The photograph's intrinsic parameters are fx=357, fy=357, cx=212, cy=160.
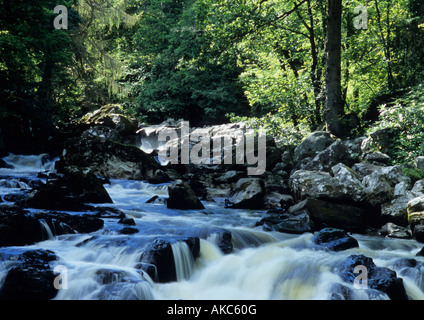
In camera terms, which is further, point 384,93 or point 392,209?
point 384,93

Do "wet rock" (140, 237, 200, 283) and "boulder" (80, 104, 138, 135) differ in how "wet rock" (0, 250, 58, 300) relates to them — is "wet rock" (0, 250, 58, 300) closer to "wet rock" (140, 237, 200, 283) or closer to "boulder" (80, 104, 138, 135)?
"wet rock" (140, 237, 200, 283)

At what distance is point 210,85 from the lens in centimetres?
2367

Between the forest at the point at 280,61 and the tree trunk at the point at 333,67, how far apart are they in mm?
30

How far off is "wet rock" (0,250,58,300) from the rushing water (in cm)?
16

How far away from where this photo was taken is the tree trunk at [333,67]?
10977 millimetres

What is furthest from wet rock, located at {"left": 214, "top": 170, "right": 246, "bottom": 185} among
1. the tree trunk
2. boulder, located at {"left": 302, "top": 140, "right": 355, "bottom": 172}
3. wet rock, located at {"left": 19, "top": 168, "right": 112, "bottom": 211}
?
wet rock, located at {"left": 19, "top": 168, "right": 112, "bottom": 211}

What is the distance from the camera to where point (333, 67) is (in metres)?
11.3

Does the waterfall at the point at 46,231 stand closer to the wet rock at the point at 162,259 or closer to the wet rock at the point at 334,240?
the wet rock at the point at 162,259

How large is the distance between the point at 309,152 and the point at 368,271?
6.61m

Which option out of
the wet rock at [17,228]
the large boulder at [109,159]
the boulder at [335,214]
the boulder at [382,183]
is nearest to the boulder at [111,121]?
the large boulder at [109,159]

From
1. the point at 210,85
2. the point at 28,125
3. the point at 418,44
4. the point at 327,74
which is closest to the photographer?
the point at 327,74

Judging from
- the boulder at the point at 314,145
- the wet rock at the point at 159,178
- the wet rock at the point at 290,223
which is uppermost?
the boulder at the point at 314,145
